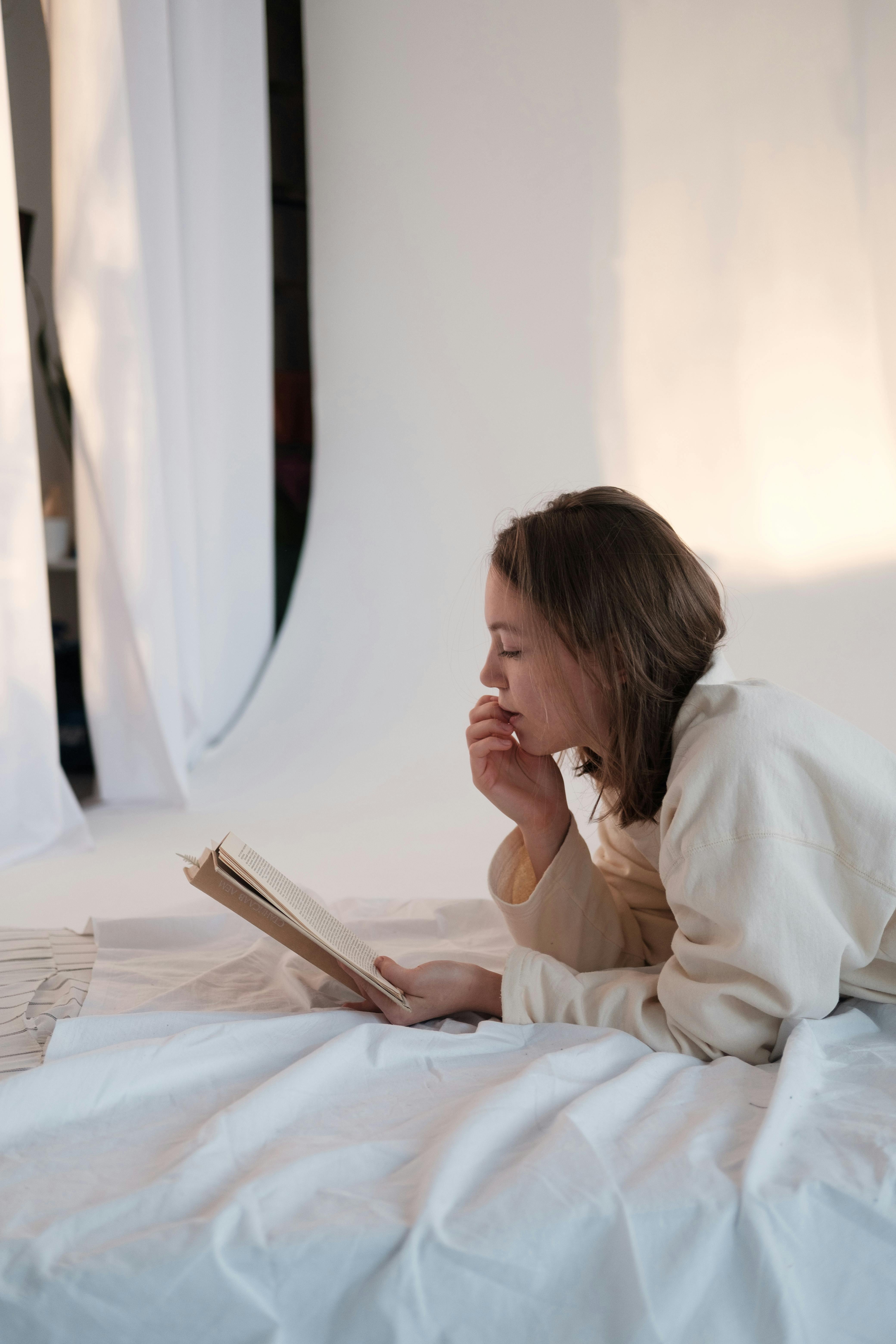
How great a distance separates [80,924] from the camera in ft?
5.52

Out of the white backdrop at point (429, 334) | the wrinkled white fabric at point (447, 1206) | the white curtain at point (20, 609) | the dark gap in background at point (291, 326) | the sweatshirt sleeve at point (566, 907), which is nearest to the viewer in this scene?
the wrinkled white fabric at point (447, 1206)

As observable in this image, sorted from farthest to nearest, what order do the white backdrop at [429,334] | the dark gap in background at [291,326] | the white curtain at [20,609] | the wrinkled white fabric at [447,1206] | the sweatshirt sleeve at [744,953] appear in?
the dark gap in background at [291,326]
the white backdrop at [429,334]
the white curtain at [20,609]
the sweatshirt sleeve at [744,953]
the wrinkled white fabric at [447,1206]

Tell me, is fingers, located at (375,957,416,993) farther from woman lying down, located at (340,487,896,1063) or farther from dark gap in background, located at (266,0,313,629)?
dark gap in background, located at (266,0,313,629)

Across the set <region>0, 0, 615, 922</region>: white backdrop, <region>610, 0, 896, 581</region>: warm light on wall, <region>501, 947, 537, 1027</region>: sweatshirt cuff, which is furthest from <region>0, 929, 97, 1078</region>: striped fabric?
<region>610, 0, 896, 581</region>: warm light on wall

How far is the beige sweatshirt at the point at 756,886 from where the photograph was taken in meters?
0.81

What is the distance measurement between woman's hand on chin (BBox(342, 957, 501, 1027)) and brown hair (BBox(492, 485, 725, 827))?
213mm

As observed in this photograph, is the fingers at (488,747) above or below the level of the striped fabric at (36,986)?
above

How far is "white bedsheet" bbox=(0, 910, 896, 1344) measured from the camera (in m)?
0.61

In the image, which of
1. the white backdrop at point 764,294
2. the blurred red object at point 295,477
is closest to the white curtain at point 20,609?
the blurred red object at point 295,477

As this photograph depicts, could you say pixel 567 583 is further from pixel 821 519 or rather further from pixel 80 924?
pixel 821 519

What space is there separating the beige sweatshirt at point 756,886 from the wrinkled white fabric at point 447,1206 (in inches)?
2.4

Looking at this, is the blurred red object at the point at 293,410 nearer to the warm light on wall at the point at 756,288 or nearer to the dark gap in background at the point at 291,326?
the dark gap in background at the point at 291,326

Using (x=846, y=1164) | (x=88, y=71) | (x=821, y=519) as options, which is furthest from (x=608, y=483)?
(x=846, y=1164)

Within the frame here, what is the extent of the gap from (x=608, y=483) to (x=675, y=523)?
0.23 m
